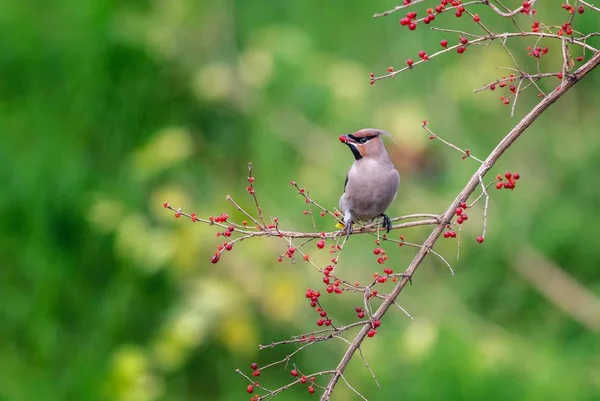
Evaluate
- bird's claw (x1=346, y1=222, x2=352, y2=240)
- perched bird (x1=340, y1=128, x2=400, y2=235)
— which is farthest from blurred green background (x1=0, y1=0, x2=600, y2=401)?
bird's claw (x1=346, y1=222, x2=352, y2=240)

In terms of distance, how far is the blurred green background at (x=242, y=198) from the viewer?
741 cm

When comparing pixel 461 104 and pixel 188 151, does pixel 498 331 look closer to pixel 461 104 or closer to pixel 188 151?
pixel 461 104

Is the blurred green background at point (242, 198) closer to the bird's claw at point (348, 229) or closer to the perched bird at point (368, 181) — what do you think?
the perched bird at point (368, 181)

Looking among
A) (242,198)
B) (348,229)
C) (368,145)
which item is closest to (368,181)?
(368,145)

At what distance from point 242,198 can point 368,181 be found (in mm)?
2773

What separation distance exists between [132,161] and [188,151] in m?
0.40

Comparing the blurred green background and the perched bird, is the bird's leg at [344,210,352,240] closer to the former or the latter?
the perched bird

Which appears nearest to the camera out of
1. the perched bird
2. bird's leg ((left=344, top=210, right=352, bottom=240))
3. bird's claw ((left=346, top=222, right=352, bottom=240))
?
bird's claw ((left=346, top=222, right=352, bottom=240))

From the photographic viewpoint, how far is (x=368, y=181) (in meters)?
5.10

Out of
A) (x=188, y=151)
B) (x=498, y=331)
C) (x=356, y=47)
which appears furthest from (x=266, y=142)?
(x=498, y=331)

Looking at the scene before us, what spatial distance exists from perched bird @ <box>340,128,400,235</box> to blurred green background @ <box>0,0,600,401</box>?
1751 millimetres

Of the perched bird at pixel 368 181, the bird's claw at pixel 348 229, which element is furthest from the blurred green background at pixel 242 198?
the bird's claw at pixel 348 229

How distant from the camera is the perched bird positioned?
5.09m

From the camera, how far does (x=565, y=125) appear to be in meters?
9.19
